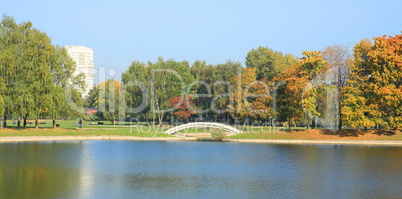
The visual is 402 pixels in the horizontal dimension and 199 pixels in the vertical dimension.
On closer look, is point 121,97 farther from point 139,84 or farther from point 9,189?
point 9,189

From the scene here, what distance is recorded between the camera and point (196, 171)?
33.6 meters

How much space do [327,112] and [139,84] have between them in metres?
38.6

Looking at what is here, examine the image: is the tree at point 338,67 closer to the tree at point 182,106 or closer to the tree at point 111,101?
the tree at point 182,106

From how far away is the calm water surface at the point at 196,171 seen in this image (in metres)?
25.4

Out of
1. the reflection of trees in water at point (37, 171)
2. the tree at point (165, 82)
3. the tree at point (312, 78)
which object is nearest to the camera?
the reflection of trees in water at point (37, 171)

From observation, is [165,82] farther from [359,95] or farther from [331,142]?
[359,95]

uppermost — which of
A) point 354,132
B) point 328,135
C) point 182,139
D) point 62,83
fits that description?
point 62,83

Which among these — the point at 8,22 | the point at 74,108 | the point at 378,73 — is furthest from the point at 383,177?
the point at 8,22

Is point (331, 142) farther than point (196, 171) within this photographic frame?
Yes

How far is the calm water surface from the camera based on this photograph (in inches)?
1000

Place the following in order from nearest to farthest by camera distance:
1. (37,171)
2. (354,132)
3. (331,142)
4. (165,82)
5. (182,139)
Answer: (37,171), (331,142), (354,132), (182,139), (165,82)

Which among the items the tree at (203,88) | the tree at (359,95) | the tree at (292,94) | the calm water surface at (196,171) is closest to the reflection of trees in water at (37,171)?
the calm water surface at (196,171)

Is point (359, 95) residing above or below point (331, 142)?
above

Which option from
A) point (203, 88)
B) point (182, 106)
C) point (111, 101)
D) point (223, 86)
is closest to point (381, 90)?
point (223, 86)
